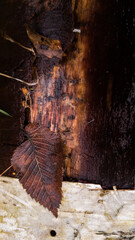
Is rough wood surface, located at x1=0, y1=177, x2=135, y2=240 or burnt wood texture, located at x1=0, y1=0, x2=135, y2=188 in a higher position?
burnt wood texture, located at x1=0, y1=0, x2=135, y2=188

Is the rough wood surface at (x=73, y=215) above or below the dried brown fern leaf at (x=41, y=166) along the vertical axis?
below

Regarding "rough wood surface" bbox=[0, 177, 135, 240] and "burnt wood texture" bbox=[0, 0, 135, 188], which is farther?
"rough wood surface" bbox=[0, 177, 135, 240]

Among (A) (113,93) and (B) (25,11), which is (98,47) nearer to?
(A) (113,93)

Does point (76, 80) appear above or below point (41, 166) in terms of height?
above

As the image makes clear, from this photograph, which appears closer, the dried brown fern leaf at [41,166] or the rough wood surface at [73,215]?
the dried brown fern leaf at [41,166]

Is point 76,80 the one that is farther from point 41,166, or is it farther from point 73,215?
point 73,215

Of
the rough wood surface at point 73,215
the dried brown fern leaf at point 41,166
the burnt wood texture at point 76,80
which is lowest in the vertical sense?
the rough wood surface at point 73,215

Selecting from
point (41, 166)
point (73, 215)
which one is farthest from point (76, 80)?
point (73, 215)
